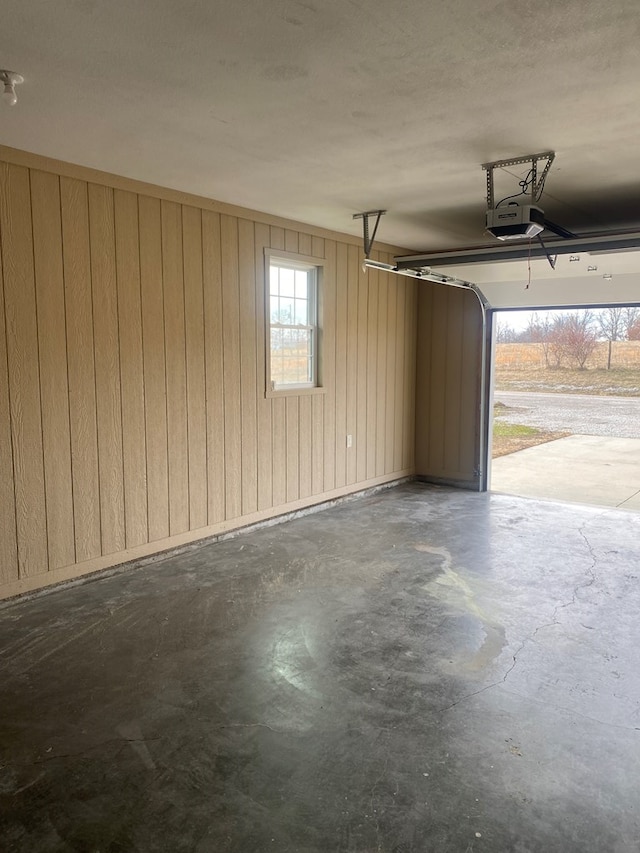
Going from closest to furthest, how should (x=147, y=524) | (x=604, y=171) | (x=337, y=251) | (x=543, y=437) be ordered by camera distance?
(x=604, y=171)
(x=147, y=524)
(x=337, y=251)
(x=543, y=437)

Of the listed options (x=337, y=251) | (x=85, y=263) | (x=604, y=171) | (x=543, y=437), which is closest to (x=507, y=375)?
(x=543, y=437)

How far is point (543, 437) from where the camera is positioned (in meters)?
11.7

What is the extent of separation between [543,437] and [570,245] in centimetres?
770

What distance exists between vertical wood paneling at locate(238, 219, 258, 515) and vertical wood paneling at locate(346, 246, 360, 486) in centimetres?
138

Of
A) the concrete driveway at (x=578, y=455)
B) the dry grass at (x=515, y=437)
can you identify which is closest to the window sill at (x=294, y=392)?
the concrete driveway at (x=578, y=455)

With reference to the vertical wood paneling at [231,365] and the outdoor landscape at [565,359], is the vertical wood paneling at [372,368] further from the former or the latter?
the outdoor landscape at [565,359]

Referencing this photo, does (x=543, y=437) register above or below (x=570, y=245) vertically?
below

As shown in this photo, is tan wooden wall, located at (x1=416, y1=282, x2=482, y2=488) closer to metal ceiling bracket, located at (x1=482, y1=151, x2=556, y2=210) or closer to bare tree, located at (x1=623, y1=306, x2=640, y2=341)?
metal ceiling bracket, located at (x1=482, y1=151, x2=556, y2=210)

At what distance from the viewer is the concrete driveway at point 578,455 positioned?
7.04 meters

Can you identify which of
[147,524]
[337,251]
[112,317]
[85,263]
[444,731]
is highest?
[337,251]

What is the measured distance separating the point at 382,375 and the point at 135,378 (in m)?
3.20

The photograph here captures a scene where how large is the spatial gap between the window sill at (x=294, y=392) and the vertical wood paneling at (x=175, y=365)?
93 centimetres

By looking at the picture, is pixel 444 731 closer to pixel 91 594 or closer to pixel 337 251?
pixel 91 594

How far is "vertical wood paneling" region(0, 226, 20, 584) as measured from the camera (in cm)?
346
